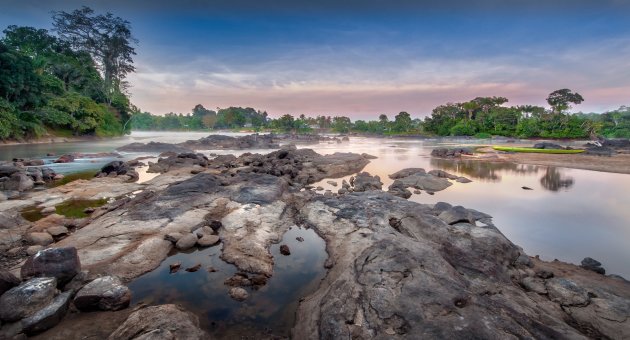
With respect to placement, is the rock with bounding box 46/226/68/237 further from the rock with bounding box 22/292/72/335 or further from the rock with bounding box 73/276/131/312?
the rock with bounding box 22/292/72/335

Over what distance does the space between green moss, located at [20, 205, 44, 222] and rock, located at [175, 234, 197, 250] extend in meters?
7.19

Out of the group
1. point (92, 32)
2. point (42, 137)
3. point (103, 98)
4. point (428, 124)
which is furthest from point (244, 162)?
point (428, 124)

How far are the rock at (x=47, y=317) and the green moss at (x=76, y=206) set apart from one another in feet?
26.8

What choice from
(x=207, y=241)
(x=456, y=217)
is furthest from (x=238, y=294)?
(x=456, y=217)

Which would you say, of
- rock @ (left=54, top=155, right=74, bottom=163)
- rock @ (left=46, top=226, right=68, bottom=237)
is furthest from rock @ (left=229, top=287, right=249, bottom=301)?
rock @ (left=54, top=155, right=74, bottom=163)

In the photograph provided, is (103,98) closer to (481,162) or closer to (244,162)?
(244,162)

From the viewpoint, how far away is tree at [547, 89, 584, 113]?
78000 mm

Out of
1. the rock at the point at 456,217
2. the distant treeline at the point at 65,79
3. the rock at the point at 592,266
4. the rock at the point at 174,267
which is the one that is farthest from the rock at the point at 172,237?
the distant treeline at the point at 65,79

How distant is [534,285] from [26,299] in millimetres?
10611

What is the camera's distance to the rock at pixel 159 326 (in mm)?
4723

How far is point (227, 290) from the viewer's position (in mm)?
6785

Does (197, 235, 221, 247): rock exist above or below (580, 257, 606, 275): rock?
above

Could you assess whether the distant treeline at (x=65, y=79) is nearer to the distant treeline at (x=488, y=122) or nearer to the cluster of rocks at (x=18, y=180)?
the cluster of rocks at (x=18, y=180)

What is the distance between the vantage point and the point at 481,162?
107ft
